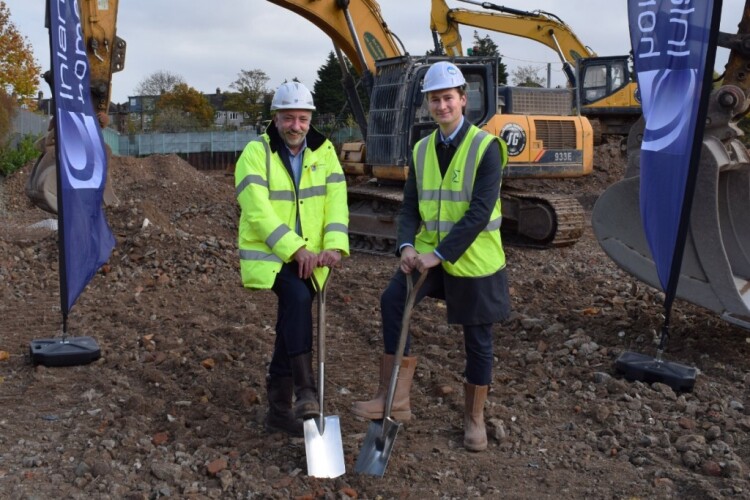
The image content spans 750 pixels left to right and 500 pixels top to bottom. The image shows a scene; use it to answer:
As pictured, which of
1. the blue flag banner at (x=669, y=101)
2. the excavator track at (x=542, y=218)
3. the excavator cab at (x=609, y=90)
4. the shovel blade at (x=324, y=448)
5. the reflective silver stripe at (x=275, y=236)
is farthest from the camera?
the excavator cab at (x=609, y=90)

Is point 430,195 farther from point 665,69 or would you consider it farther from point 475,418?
point 665,69


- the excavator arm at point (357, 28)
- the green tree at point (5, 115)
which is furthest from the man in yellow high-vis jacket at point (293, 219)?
the green tree at point (5, 115)

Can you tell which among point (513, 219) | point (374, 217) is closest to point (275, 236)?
point (374, 217)

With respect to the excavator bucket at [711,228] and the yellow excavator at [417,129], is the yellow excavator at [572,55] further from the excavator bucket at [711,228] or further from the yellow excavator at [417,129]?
the excavator bucket at [711,228]

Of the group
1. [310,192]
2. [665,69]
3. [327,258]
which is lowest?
[327,258]

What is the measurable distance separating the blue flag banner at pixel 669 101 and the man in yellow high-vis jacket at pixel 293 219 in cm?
211

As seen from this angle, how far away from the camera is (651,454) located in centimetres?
456

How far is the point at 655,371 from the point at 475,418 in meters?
1.56

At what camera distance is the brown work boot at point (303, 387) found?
442cm

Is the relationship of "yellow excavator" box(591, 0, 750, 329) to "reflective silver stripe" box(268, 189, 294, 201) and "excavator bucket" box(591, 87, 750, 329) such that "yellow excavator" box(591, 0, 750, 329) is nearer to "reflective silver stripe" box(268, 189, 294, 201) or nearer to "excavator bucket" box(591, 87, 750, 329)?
"excavator bucket" box(591, 87, 750, 329)

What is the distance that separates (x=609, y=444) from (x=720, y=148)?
241 centimetres

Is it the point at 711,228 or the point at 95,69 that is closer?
the point at 711,228

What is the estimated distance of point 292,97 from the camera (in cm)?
445

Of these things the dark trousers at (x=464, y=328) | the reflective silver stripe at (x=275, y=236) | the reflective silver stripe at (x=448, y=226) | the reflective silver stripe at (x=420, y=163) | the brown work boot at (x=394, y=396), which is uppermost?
the reflective silver stripe at (x=420, y=163)
